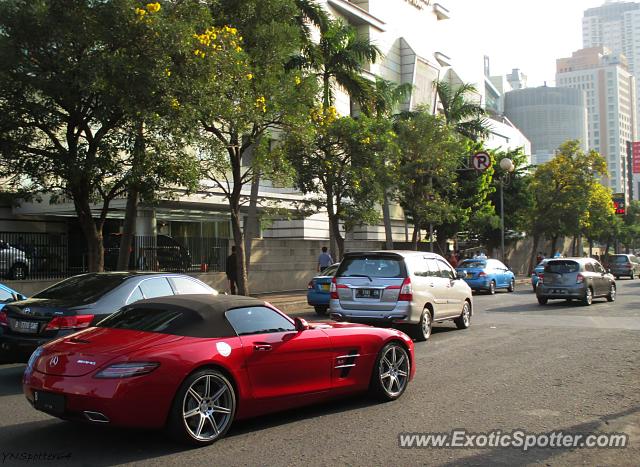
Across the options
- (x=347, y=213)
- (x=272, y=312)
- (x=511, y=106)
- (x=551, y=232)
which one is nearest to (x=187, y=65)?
(x=272, y=312)

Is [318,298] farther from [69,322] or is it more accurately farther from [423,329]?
[69,322]

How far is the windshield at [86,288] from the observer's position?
352 inches

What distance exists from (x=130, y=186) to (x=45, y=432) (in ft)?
31.0

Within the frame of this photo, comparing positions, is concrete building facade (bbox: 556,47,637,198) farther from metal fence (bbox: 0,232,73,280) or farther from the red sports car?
the red sports car

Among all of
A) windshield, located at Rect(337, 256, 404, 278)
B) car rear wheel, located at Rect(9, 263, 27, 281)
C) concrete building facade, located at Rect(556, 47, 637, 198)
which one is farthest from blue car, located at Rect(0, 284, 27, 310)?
concrete building facade, located at Rect(556, 47, 637, 198)

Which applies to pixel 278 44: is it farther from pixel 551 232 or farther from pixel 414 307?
pixel 551 232

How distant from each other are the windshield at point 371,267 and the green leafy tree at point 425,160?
53.9 feet

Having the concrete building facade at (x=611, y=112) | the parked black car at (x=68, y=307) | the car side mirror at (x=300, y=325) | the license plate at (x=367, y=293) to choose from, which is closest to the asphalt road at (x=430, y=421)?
the parked black car at (x=68, y=307)

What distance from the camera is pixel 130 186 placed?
15.0 m

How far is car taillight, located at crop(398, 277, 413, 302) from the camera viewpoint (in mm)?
12414

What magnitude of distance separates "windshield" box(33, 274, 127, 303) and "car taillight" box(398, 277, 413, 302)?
17.4ft

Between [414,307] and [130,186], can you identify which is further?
[130,186]

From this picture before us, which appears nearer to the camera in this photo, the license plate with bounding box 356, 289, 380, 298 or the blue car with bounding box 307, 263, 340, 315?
the license plate with bounding box 356, 289, 380, 298

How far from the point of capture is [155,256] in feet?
72.0
